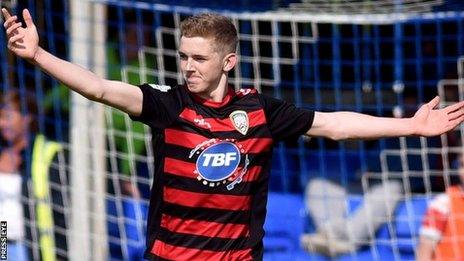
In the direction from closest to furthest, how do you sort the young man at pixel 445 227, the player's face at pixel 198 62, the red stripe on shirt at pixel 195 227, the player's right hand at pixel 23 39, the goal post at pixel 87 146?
the player's right hand at pixel 23 39 → the player's face at pixel 198 62 → the red stripe on shirt at pixel 195 227 → the young man at pixel 445 227 → the goal post at pixel 87 146

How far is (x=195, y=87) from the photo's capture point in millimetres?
4465

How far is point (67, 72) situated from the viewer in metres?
4.29

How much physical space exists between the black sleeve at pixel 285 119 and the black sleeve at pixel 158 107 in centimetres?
36

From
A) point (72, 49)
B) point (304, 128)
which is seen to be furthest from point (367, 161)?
point (304, 128)

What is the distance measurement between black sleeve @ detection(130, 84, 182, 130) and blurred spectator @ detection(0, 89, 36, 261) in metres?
3.02

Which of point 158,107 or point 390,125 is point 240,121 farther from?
point 390,125

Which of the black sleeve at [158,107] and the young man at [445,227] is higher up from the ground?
the black sleeve at [158,107]

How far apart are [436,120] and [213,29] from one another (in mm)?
952

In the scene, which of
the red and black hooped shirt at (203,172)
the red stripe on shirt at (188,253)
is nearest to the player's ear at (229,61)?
the red and black hooped shirt at (203,172)

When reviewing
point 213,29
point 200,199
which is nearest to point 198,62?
point 213,29

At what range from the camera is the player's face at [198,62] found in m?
4.44

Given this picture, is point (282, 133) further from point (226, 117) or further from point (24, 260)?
point (24, 260)

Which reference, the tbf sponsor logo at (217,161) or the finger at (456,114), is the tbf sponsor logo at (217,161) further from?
the finger at (456,114)

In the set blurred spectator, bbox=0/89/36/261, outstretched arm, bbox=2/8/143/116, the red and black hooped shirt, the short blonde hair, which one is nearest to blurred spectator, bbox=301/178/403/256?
blurred spectator, bbox=0/89/36/261
